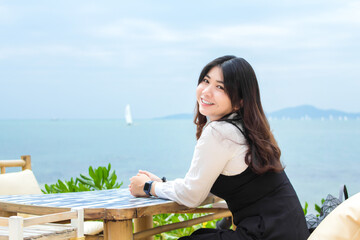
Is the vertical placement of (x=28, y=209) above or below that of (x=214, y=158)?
below

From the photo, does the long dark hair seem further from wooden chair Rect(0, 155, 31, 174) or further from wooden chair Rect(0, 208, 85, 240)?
wooden chair Rect(0, 155, 31, 174)

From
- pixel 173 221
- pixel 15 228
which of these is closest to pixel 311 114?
pixel 173 221

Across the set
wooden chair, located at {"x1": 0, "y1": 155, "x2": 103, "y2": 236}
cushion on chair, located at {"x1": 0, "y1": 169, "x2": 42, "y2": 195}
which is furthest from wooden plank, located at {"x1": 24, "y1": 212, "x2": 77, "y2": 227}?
cushion on chair, located at {"x1": 0, "y1": 169, "x2": 42, "y2": 195}

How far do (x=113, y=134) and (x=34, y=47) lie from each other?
9802 mm

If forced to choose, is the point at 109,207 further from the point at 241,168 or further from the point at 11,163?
the point at 11,163

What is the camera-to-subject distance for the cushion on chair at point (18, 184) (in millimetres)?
2885

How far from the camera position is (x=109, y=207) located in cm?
184

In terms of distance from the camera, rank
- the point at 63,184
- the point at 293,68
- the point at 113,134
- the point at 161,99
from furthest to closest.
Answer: the point at 113,134 → the point at 293,68 → the point at 161,99 → the point at 63,184

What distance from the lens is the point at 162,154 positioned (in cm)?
2895

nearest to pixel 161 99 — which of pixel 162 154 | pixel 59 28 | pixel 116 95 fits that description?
pixel 162 154

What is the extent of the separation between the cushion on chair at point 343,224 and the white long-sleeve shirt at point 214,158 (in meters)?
Answer: 0.61

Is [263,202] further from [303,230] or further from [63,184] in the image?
[63,184]

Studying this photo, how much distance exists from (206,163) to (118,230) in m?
0.40

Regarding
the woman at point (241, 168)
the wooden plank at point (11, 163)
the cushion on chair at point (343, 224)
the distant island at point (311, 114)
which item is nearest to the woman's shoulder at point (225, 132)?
the woman at point (241, 168)
